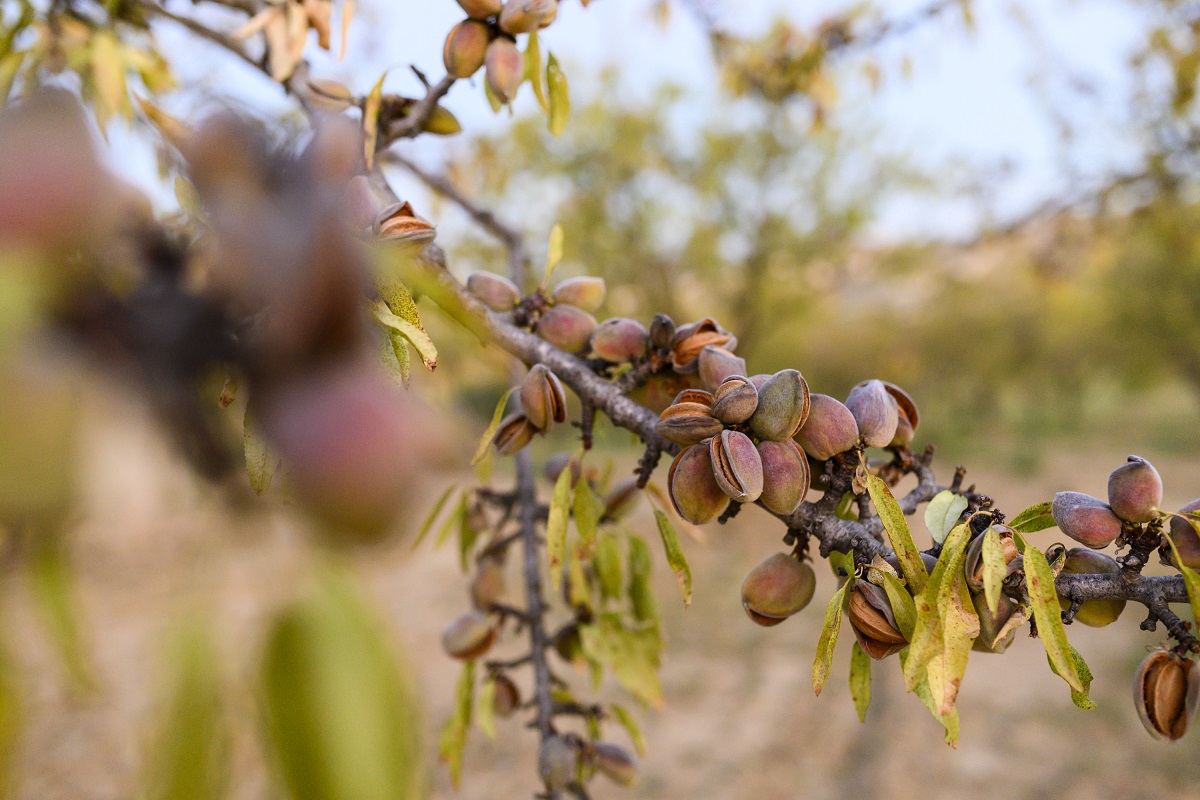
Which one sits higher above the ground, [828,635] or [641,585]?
[641,585]

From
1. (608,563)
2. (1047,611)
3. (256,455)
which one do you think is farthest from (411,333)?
(608,563)

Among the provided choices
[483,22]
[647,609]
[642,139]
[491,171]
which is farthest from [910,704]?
[642,139]

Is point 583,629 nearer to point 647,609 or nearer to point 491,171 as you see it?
point 647,609

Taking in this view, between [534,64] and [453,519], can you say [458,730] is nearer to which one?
[453,519]

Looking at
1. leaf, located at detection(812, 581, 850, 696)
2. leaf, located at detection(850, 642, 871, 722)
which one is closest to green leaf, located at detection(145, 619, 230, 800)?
leaf, located at detection(812, 581, 850, 696)

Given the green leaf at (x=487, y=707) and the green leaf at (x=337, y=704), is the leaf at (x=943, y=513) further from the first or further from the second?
the green leaf at (x=487, y=707)

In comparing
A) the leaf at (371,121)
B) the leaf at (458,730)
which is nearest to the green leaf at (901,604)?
the leaf at (371,121)
